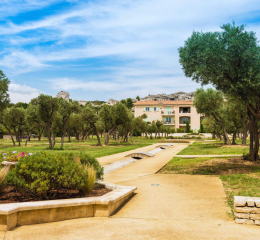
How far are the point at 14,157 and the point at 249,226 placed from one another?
29.6 ft

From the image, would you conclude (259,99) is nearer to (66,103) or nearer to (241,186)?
(241,186)

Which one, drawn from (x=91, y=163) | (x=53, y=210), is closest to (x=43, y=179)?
(x=53, y=210)

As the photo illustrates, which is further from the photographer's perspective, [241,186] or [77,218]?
[241,186]

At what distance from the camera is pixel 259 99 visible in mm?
12633

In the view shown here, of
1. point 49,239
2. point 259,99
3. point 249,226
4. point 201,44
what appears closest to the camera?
point 49,239

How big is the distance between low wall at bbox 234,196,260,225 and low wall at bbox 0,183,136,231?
2.64 metres

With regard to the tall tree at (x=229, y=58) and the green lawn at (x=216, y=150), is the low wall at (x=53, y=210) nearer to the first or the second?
the tall tree at (x=229, y=58)

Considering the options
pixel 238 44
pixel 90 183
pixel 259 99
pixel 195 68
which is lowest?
pixel 90 183

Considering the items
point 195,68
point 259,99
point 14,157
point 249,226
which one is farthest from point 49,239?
point 259,99

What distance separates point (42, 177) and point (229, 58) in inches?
355

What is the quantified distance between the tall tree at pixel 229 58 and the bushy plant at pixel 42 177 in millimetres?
7433

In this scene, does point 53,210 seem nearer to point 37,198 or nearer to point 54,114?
point 37,198

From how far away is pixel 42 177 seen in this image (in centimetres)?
584

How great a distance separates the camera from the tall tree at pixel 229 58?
1086 centimetres
